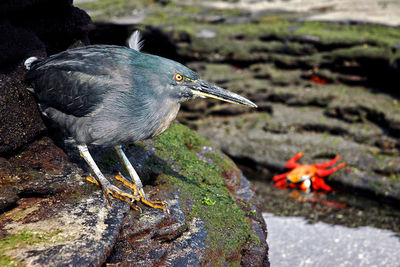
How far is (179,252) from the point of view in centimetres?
387

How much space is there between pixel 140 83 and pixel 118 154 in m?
0.82

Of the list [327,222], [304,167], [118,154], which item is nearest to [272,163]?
[304,167]

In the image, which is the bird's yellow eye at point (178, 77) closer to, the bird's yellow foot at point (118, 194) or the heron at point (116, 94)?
the heron at point (116, 94)

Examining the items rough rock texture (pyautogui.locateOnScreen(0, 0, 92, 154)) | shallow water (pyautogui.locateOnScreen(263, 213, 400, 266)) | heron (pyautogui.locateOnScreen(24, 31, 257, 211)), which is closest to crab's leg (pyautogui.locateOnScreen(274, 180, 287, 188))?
shallow water (pyautogui.locateOnScreen(263, 213, 400, 266))

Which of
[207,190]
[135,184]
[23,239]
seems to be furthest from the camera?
[207,190]

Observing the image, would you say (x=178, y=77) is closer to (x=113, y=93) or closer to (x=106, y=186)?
(x=113, y=93)

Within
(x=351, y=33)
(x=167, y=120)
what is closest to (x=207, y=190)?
(x=167, y=120)

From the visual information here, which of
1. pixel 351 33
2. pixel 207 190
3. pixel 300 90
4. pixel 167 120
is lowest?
pixel 300 90

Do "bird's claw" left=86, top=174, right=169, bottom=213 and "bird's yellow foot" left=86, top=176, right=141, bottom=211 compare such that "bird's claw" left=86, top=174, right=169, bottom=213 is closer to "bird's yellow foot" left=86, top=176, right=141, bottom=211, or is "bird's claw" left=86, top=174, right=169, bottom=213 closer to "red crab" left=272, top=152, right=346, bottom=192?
"bird's yellow foot" left=86, top=176, right=141, bottom=211

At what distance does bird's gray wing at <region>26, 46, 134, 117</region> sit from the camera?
3.99m

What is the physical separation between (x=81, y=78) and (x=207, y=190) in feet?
5.77

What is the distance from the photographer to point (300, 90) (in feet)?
30.7

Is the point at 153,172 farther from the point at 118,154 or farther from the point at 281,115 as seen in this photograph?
the point at 281,115

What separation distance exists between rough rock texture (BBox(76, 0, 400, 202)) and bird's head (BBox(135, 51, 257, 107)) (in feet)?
15.1
